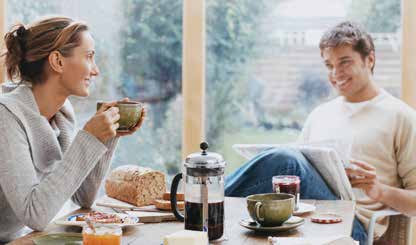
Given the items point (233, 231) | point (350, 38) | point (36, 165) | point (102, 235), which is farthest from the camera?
point (350, 38)

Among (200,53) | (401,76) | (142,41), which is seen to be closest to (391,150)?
(401,76)

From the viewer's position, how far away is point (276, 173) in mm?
2520

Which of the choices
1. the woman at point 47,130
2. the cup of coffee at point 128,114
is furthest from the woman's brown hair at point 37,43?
the cup of coffee at point 128,114

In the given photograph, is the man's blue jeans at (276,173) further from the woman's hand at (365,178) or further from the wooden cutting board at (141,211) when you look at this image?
the wooden cutting board at (141,211)

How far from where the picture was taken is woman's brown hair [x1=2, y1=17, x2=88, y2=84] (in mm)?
2385

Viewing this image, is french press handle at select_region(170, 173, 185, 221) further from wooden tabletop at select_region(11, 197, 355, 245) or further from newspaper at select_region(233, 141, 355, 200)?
newspaper at select_region(233, 141, 355, 200)

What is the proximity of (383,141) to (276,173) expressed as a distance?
70 centimetres

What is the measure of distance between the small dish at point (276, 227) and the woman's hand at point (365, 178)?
84 centimetres

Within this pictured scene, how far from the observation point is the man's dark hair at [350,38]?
10.1 ft

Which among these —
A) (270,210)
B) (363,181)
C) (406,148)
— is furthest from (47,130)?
(406,148)

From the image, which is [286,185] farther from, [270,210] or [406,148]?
[406,148]

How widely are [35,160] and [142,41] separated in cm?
155

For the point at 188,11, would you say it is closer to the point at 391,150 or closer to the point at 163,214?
the point at 391,150

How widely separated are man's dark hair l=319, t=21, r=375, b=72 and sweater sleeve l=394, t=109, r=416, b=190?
0.34 m
